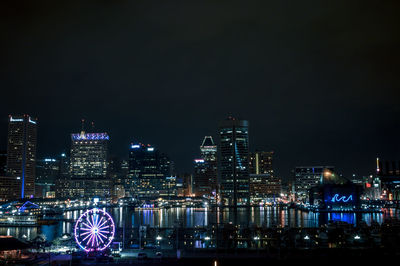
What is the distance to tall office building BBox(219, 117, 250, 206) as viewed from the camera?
187m

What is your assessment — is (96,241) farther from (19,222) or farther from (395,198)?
(395,198)

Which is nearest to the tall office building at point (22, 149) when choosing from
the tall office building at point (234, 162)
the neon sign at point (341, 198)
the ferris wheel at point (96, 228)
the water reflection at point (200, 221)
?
the water reflection at point (200, 221)

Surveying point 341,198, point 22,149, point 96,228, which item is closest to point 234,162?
point 341,198

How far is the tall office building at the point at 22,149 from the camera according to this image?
579 ft

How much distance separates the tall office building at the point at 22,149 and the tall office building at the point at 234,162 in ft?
291

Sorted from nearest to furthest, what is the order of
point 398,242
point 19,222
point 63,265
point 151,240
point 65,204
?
point 63,265
point 398,242
point 151,240
point 19,222
point 65,204

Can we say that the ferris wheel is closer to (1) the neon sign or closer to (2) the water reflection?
(2) the water reflection

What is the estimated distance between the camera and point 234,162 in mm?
192250

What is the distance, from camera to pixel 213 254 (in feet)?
113

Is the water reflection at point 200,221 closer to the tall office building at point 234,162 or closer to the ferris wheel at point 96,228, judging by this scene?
the ferris wheel at point 96,228

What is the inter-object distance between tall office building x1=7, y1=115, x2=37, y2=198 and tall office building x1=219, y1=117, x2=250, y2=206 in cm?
8859

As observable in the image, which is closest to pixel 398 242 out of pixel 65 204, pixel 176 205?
pixel 65 204

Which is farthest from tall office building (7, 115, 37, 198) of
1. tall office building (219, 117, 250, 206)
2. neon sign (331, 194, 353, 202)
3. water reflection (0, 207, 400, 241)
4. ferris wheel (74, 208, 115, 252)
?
ferris wheel (74, 208, 115, 252)

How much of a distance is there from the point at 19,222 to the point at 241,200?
379ft
